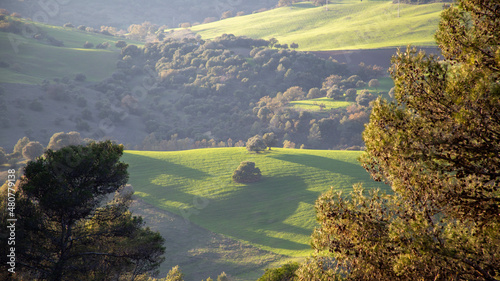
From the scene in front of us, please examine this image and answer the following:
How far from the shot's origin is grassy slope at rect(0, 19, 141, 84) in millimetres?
108456

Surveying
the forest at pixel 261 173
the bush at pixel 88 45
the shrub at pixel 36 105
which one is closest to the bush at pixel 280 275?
the forest at pixel 261 173

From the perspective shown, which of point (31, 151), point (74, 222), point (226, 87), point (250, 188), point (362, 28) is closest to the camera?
point (74, 222)

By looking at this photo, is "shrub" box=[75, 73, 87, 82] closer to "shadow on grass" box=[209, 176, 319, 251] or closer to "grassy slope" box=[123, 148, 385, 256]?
"grassy slope" box=[123, 148, 385, 256]

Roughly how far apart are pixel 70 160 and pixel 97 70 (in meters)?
126

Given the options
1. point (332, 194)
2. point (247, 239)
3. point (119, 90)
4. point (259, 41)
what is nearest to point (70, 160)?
point (332, 194)

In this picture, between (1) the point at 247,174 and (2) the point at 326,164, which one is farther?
(2) the point at 326,164

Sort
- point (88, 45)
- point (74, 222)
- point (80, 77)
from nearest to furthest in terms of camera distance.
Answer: point (74, 222) < point (80, 77) < point (88, 45)

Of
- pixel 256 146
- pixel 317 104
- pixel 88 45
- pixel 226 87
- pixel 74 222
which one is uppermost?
pixel 88 45

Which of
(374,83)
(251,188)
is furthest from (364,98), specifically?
(251,188)

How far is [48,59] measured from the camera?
403 ft

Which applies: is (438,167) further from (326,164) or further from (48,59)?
(48,59)

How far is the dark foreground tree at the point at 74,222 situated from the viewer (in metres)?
13.8

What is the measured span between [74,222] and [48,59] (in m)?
129

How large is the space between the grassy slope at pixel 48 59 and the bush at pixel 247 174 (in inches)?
3283
